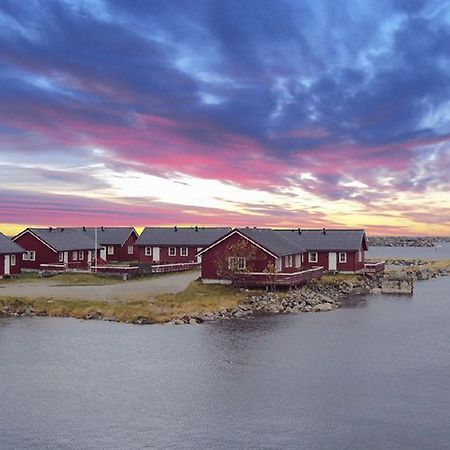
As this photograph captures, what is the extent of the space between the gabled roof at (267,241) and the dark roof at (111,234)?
34615 millimetres

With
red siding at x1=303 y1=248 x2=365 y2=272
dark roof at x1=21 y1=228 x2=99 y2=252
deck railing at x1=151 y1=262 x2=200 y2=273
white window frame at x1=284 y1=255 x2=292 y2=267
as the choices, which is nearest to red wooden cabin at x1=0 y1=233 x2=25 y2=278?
dark roof at x1=21 y1=228 x2=99 y2=252

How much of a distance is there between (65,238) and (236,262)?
1273 inches

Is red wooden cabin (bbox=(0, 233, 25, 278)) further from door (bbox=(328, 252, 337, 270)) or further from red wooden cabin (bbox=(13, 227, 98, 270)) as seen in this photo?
door (bbox=(328, 252, 337, 270))

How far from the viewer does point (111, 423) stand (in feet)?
80.4

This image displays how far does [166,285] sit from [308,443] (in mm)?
40562

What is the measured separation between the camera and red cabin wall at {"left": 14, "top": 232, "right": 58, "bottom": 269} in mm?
78500

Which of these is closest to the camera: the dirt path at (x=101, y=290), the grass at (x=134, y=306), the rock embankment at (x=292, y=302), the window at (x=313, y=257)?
the grass at (x=134, y=306)

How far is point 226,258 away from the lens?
206 ft

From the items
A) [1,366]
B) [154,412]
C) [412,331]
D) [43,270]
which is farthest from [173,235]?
[154,412]

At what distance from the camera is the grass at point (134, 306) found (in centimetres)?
4706

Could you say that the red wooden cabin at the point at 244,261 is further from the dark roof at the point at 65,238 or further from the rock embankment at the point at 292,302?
the dark roof at the point at 65,238

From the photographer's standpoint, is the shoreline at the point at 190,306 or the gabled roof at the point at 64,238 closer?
the shoreline at the point at 190,306

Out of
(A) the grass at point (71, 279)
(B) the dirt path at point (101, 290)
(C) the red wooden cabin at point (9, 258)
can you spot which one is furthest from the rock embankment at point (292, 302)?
(C) the red wooden cabin at point (9, 258)

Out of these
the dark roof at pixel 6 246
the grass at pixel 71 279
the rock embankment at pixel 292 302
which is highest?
the dark roof at pixel 6 246
